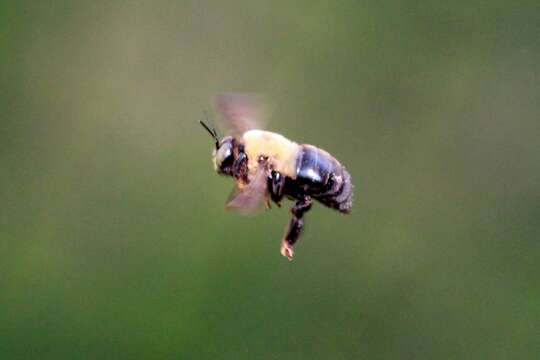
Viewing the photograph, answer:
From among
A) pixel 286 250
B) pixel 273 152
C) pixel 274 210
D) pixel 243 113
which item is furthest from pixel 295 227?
pixel 274 210

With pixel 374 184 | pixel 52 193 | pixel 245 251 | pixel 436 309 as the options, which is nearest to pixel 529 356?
pixel 436 309

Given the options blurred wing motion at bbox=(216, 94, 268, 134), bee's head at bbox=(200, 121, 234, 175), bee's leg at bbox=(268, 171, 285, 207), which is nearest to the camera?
bee's leg at bbox=(268, 171, 285, 207)

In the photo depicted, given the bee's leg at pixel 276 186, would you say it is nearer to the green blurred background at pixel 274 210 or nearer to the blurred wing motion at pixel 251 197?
the blurred wing motion at pixel 251 197

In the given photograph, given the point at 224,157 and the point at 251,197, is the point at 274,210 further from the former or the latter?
the point at 251,197

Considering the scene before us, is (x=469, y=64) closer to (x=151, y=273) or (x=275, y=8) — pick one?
(x=275, y=8)

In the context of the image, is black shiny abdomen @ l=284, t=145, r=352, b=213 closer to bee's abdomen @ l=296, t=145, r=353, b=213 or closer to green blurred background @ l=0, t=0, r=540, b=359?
bee's abdomen @ l=296, t=145, r=353, b=213

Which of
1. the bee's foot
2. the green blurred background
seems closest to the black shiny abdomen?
the bee's foot

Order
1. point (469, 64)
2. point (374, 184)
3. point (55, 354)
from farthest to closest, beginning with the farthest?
1. point (469, 64)
2. point (374, 184)
3. point (55, 354)

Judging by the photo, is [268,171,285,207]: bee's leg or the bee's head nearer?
[268,171,285,207]: bee's leg
